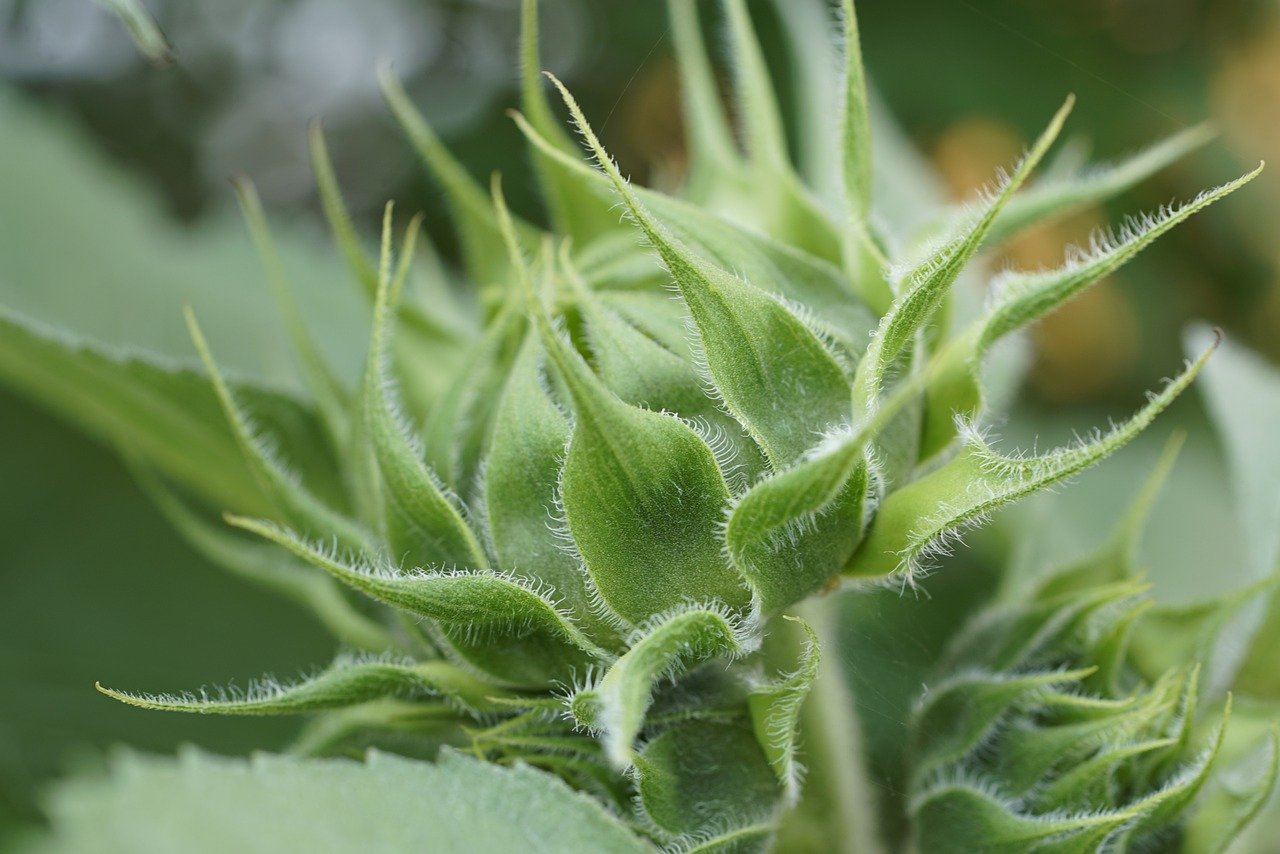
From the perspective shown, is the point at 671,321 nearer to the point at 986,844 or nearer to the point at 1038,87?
the point at 986,844

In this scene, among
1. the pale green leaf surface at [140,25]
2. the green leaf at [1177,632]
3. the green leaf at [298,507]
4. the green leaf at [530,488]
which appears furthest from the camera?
the green leaf at [1177,632]

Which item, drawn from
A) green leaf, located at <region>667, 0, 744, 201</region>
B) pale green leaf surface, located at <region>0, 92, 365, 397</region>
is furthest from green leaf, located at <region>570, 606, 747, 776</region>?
pale green leaf surface, located at <region>0, 92, 365, 397</region>

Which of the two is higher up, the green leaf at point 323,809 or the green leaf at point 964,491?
the green leaf at point 964,491

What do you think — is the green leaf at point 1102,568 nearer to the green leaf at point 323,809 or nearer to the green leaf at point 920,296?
the green leaf at point 920,296

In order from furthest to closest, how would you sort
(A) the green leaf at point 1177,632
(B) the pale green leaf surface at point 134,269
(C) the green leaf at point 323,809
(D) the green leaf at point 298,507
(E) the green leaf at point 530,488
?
(B) the pale green leaf surface at point 134,269 < (A) the green leaf at point 1177,632 < (D) the green leaf at point 298,507 < (E) the green leaf at point 530,488 < (C) the green leaf at point 323,809

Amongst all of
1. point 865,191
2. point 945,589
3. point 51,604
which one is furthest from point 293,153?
point 865,191

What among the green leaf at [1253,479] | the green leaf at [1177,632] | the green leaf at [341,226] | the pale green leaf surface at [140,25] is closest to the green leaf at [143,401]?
the green leaf at [341,226]
